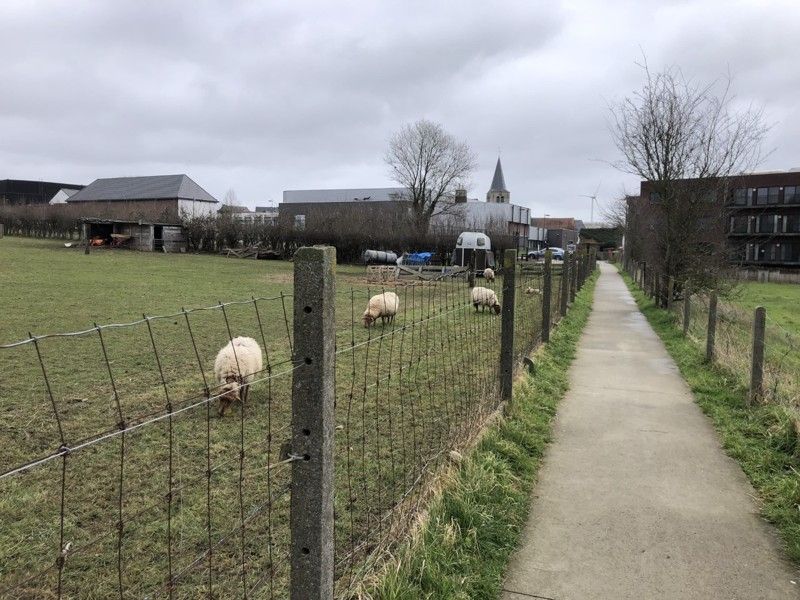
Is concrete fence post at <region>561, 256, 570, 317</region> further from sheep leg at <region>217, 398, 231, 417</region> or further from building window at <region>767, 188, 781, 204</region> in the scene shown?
building window at <region>767, 188, 781, 204</region>

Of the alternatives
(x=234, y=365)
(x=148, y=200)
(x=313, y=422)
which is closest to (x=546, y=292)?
(x=234, y=365)

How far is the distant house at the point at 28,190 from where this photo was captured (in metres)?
98.8

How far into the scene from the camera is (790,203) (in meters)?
57.1

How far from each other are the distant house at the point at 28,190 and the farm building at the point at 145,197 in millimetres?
19718

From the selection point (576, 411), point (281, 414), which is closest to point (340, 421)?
point (281, 414)

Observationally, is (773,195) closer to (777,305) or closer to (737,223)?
(737,223)

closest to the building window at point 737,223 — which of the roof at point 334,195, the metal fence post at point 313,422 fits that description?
the metal fence post at point 313,422

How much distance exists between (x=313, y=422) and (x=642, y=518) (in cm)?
295

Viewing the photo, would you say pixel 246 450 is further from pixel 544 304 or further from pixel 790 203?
pixel 790 203

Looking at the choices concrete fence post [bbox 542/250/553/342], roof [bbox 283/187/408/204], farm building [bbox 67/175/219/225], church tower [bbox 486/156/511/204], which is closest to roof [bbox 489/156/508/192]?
church tower [bbox 486/156/511/204]

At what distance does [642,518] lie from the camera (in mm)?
4207

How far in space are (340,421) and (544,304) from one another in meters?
4.94

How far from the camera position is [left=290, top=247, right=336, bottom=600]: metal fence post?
7.25 feet

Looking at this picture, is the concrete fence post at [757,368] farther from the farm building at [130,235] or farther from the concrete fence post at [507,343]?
the farm building at [130,235]
